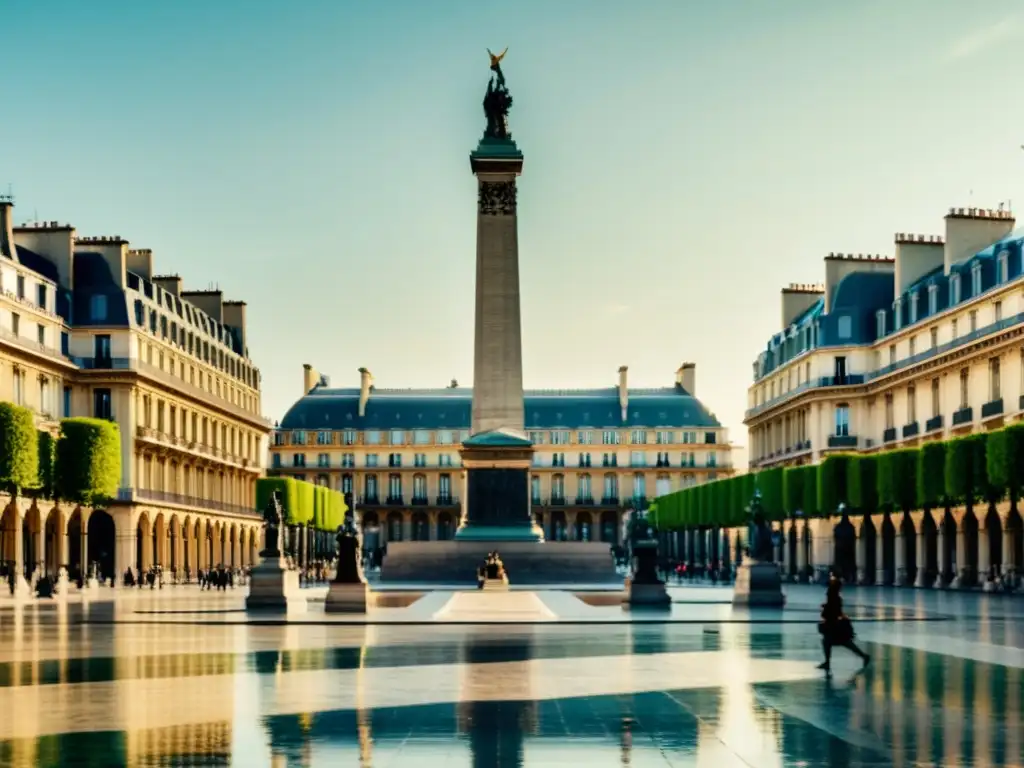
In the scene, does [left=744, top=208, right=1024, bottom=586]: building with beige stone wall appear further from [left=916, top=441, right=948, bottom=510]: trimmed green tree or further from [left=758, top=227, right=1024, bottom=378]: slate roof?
[left=916, top=441, right=948, bottom=510]: trimmed green tree

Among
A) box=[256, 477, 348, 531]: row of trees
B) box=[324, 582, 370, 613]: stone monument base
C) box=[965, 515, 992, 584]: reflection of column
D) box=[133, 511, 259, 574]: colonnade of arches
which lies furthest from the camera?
box=[256, 477, 348, 531]: row of trees

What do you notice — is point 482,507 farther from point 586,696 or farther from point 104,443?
point 586,696

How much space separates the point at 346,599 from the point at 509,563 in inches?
914

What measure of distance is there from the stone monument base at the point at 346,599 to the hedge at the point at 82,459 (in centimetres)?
3328

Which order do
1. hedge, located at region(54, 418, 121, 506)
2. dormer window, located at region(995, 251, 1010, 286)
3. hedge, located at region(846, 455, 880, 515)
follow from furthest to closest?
hedge, located at region(846, 455, 880, 515)
hedge, located at region(54, 418, 121, 506)
dormer window, located at region(995, 251, 1010, 286)

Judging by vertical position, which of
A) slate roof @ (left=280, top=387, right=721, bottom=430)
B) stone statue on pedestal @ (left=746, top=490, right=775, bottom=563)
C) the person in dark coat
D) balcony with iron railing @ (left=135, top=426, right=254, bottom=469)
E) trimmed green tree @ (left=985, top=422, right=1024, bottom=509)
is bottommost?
the person in dark coat

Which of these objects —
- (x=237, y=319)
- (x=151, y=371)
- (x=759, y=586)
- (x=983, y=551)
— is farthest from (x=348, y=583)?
(x=237, y=319)

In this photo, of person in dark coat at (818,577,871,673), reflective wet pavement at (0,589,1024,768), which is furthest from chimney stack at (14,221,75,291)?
person in dark coat at (818,577,871,673)

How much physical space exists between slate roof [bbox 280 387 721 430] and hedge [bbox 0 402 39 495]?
309 feet

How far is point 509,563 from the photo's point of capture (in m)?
62.1

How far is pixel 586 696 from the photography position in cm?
1725

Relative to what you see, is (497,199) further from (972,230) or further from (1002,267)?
(972,230)

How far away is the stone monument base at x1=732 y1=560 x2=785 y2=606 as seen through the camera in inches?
1665

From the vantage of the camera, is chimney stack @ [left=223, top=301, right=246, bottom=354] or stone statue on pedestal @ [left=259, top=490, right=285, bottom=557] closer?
stone statue on pedestal @ [left=259, top=490, right=285, bottom=557]
